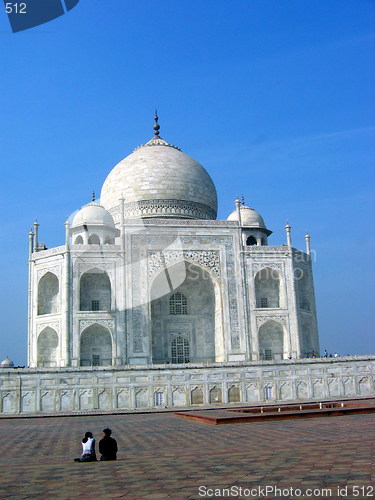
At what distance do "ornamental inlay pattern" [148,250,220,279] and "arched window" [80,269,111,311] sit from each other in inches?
87.0

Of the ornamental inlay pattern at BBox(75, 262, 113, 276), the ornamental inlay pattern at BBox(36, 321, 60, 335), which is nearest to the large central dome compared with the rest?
the ornamental inlay pattern at BBox(75, 262, 113, 276)

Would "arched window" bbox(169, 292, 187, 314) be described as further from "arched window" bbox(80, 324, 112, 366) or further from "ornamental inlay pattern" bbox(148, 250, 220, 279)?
"arched window" bbox(80, 324, 112, 366)

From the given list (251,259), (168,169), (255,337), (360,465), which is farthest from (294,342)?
(360,465)

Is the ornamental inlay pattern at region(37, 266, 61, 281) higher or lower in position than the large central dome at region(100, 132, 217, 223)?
lower

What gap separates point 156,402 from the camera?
70.7 feet

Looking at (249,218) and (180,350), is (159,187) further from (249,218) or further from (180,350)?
(180,350)

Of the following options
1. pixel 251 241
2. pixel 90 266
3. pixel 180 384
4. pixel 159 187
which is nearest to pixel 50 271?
pixel 90 266

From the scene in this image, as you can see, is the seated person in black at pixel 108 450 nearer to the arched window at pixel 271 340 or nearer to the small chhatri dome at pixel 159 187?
the arched window at pixel 271 340

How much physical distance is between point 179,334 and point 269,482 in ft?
76.7

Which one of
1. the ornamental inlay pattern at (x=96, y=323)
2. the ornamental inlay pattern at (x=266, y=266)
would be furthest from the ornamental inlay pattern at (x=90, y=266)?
the ornamental inlay pattern at (x=266, y=266)

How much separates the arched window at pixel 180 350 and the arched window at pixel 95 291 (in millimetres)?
3542

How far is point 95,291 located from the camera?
27531 mm

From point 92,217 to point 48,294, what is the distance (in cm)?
422

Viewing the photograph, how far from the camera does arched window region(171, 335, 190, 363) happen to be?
2795 centimetres
